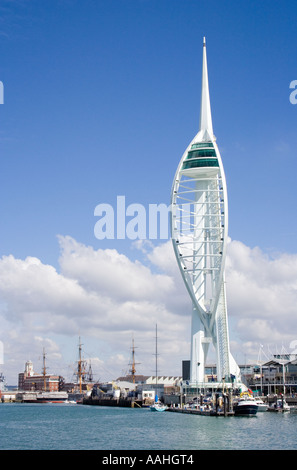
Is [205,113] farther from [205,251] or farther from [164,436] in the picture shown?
[164,436]

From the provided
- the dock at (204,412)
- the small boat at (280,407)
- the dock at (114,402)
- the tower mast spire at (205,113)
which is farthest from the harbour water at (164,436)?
the dock at (114,402)

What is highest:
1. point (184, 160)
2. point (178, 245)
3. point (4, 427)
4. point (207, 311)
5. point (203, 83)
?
point (203, 83)

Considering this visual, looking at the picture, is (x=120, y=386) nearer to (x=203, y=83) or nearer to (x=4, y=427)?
(x=203, y=83)

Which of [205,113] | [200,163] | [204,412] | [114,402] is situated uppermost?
[205,113]

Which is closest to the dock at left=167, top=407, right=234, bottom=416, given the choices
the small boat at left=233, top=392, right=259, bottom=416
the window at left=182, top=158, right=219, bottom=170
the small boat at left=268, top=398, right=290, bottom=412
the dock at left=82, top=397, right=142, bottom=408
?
the small boat at left=233, top=392, right=259, bottom=416

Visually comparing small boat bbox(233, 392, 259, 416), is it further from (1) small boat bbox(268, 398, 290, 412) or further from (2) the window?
(2) the window

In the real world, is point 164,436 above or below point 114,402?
above

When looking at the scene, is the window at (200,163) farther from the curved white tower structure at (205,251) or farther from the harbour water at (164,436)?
the harbour water at (164,436)

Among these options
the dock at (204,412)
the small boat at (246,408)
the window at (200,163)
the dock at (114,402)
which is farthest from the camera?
the dock at (114,402)

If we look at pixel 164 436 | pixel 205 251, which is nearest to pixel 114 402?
pixel 205 251

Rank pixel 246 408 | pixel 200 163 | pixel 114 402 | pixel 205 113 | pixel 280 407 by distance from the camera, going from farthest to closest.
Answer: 1. pixel 114 402
2. pixel 205 113
3. pixel 200 163
4. pixel 280 407
5. pixel 246 408
